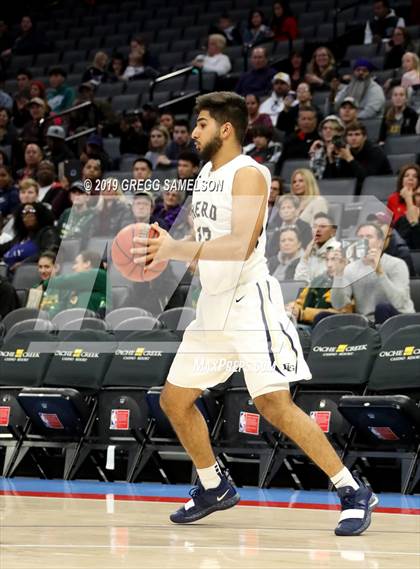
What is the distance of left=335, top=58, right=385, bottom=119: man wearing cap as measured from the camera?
12.9 m

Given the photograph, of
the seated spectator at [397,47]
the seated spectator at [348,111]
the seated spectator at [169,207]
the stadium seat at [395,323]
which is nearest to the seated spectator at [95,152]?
the seated spectator at [348,111]

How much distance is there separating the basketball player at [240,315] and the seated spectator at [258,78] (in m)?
9.31

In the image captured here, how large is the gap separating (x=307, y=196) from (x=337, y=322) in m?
1.87

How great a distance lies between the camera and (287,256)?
8859 mm

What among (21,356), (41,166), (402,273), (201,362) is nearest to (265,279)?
(201,362)

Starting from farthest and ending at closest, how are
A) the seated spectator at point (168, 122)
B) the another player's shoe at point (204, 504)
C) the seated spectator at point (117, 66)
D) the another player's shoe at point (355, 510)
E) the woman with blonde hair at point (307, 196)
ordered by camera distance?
the seated spectator at point (117, 66), the seated spectator at point (168, 122), the woman with blonde hair at point (307, 196), the another player's shoe at point (204, 504), the another player's shoe at point (355, 510)

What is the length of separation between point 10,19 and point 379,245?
15.3 meters

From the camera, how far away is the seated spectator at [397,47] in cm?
1398

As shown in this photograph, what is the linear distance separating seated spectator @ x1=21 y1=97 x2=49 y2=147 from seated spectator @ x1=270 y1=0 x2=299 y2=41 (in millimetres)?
3186

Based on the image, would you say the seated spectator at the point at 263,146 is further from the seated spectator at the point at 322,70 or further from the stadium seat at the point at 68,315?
the stadium seat at the point at 68,315

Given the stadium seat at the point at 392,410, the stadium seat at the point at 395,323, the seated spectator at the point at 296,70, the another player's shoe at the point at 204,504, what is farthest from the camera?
the seated spectator at the point at 296,70

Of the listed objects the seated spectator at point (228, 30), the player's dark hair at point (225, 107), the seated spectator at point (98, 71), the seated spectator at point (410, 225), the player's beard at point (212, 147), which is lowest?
the seated spectator at point (98, 71)

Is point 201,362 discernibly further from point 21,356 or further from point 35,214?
point 35,214

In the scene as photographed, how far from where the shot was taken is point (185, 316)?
8023mm
